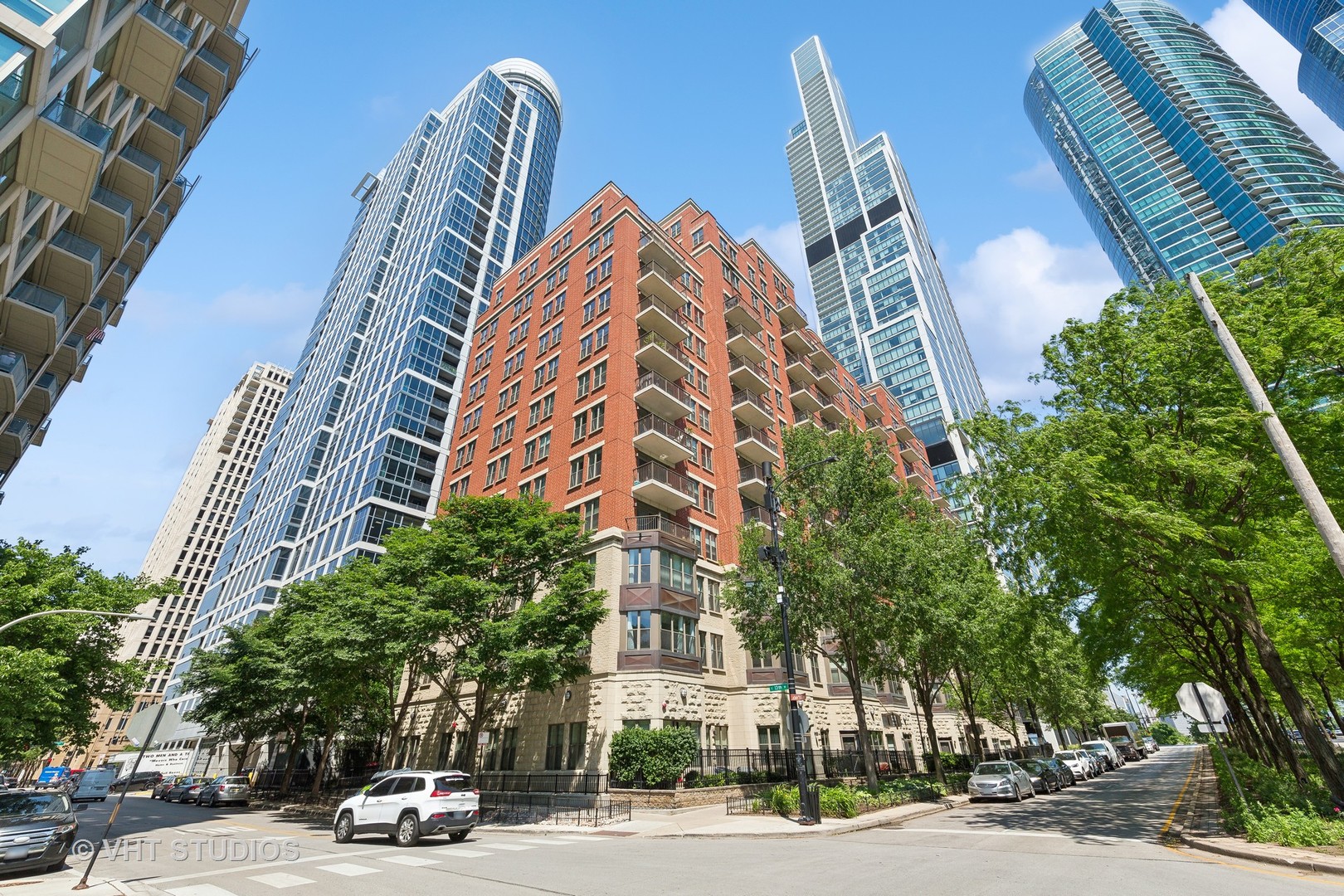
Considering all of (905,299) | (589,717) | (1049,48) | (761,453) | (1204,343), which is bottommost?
(589,717)

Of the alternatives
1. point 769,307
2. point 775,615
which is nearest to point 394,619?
point 775,615

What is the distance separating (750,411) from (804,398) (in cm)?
974

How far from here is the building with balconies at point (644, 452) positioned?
1088 inches

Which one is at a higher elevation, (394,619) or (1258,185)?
(1258,185)

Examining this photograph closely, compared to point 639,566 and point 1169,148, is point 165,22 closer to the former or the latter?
point 639,566

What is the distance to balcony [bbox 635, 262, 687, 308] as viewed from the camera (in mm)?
38156

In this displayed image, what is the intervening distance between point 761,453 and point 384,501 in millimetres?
39335

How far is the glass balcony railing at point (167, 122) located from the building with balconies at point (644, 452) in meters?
20.7

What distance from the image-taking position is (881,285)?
5379 inches

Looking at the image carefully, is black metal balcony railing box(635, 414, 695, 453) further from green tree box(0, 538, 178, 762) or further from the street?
green tree box(0, 538, 178, 762)

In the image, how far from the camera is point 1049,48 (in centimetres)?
16750

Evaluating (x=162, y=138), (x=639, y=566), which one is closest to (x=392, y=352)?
(x=162, y=138)

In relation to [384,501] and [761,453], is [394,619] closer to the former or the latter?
[761,453]

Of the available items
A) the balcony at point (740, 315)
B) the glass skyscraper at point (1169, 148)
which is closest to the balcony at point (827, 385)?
the balcony at point (740, 315)
